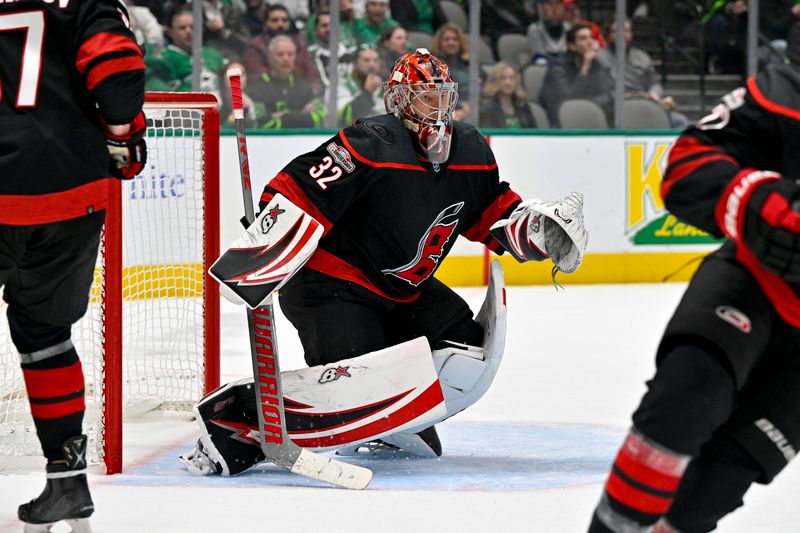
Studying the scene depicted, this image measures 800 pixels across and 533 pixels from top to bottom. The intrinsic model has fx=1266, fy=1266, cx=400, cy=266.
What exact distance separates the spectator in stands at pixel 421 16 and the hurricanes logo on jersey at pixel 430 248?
4168 mm

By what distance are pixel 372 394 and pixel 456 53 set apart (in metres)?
4.50

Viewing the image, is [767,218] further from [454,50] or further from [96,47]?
[454,50]

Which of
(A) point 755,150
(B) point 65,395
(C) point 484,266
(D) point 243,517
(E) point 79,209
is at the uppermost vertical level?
(A) point 755,150

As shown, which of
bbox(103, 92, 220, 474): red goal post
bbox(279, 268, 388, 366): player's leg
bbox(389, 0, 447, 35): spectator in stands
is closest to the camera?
bbox(103, 92, 220, 474): red goal post

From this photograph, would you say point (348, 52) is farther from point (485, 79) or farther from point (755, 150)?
point (755, 150)

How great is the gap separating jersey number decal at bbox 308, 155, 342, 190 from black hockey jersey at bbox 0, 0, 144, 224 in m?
0.75

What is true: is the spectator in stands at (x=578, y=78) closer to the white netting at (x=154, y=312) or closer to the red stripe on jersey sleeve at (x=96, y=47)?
the white netting at (x=154, y=312)

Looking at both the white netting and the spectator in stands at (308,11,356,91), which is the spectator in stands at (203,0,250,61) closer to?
the spectator in stands at (308,11,356,91)

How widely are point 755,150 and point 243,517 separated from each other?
4.22 ft

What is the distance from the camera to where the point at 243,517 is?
254 centimetres

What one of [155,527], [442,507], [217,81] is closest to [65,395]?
[155,527]

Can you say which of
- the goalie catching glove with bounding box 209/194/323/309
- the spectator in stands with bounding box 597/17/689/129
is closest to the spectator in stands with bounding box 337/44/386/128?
the spectator in stands with bounding box 597/17/689/129

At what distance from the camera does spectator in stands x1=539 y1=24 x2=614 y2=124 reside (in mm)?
7301

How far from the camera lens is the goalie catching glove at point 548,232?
10.0ft
